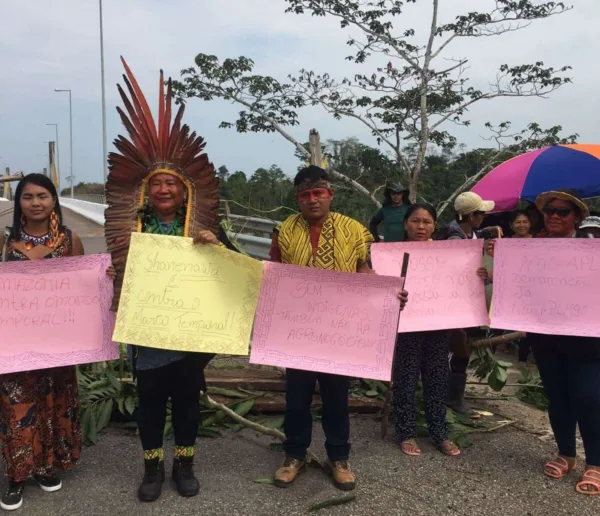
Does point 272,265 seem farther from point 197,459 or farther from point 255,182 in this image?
point 255,182

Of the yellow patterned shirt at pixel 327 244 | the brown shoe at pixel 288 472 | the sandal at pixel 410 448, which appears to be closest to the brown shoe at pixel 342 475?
the brown shoe at pixel 288 472

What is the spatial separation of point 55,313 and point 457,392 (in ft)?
9.30

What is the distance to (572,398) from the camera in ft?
10.3

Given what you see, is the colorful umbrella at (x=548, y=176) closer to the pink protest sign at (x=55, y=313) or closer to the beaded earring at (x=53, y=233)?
the pink protest sign at (x=55, y=313)

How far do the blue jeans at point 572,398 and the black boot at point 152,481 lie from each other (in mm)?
2253

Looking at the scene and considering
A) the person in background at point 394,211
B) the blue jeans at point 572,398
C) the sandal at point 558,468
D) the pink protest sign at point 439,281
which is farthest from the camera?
the person in background at point 394,211

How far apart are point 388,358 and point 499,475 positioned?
1008mm

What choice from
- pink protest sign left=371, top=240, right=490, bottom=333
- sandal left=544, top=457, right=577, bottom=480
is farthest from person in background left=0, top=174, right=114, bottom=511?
sandal left=544, top=457, right=577, bottom=480

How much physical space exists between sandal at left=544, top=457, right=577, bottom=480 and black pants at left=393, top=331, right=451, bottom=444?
0.61 m

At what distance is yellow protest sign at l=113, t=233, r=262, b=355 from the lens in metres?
2.73

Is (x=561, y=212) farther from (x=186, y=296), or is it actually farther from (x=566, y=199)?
(x=186, y=296)

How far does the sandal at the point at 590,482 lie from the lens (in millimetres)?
3010

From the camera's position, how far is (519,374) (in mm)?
5180

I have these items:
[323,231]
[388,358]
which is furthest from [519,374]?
[323,231]
